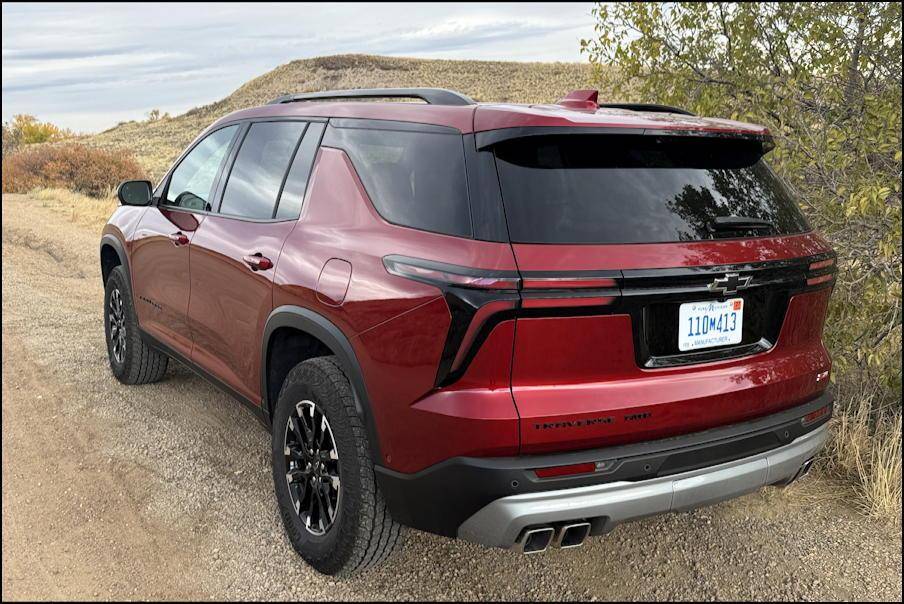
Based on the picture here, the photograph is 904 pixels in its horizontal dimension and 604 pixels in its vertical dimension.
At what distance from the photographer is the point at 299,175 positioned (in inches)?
132

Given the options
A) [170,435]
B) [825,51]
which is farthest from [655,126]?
[170,435]

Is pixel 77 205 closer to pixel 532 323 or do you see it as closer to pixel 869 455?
pixel 869 455

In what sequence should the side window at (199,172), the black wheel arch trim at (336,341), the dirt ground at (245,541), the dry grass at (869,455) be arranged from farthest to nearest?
the side window at (199,172)
the dry grass at (869,455)
the dirt ground at (245,541)
the black wheel arch trim at (336,341)

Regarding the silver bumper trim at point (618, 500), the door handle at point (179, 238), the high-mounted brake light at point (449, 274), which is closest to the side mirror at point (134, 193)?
the door handle at point (179, 238)

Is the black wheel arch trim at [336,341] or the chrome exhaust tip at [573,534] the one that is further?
the black wheel arch trim at [336,341]

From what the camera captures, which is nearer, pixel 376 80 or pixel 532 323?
pixel 532 323

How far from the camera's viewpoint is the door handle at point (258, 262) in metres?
3.31

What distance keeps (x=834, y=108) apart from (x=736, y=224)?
9.17 ft

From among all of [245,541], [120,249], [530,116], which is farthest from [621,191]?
[120,249]

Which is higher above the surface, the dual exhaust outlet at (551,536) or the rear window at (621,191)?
the rear window at (621,191)

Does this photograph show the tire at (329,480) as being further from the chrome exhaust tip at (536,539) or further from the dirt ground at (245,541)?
the chrome exhaust tip at (536,539)

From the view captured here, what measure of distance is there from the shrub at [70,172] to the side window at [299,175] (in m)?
15.2

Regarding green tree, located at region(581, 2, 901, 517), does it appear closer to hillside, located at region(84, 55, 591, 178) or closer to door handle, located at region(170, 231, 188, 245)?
door handle, located at region(170, 231, 188, 245)

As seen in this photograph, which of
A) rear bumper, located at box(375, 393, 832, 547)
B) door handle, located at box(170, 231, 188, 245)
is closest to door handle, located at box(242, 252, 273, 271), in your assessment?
door handle, located at box(170, 231, 188, 245)
